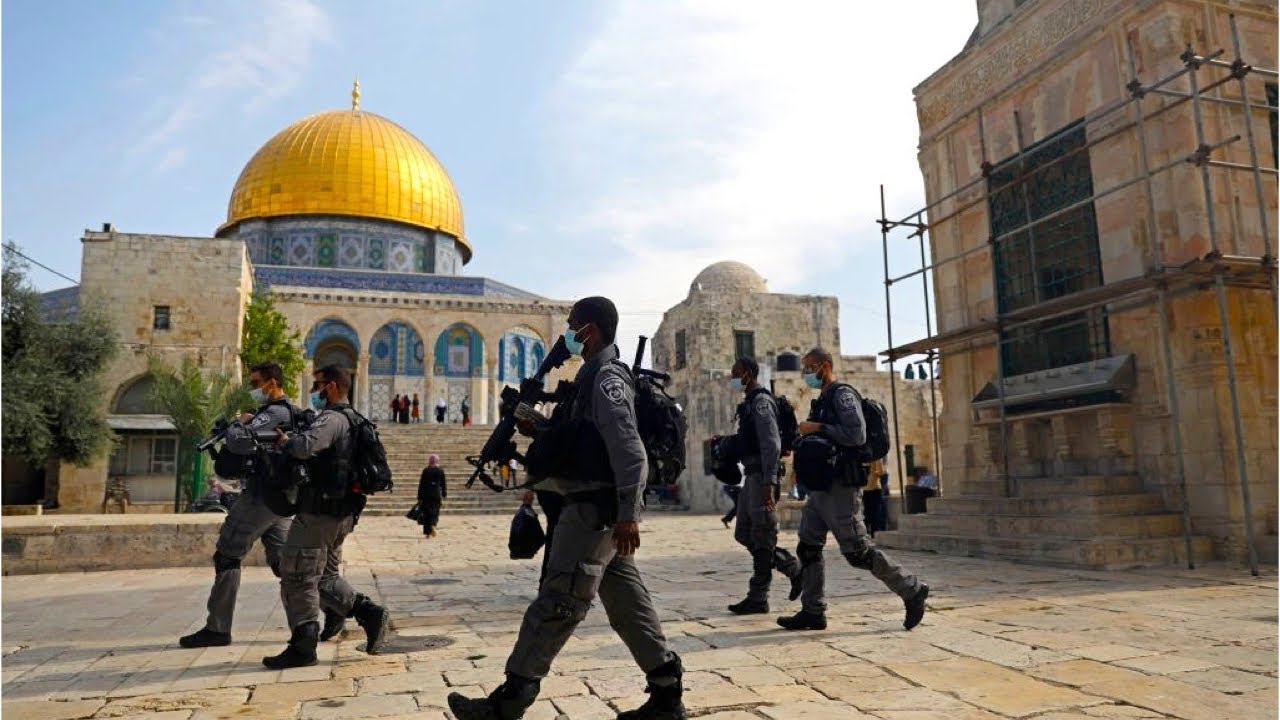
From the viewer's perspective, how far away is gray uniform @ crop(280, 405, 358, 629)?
13.0ft

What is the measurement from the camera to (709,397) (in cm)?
2091

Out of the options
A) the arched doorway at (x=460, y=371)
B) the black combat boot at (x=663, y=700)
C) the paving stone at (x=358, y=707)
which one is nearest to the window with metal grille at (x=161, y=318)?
the arched doorway at (x=460, y=371)

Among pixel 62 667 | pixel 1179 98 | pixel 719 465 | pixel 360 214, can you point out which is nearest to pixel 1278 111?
pixel 1179 98

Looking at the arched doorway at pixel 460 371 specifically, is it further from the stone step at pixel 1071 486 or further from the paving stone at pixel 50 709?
the paving stone at pixel 50 709

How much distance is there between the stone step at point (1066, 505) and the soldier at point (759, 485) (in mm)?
3789

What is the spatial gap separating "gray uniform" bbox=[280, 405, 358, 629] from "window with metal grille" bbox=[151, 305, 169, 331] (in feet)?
61.0

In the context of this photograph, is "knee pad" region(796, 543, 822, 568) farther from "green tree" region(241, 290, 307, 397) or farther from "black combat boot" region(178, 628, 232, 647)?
"green tree" region(241, 290, 307, 397)

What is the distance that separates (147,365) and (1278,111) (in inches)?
845

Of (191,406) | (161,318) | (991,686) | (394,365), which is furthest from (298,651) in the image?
(394,365)


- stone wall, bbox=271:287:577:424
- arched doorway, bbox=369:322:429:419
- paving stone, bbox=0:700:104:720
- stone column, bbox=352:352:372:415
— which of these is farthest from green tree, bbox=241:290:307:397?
paving stone, bbox=0:700:104:720

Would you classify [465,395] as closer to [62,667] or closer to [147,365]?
[147,365]

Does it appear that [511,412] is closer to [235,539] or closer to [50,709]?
[50,709]

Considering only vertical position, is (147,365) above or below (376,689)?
above

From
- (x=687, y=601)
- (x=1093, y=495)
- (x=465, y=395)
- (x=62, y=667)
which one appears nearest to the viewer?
(x=62, y=667)
